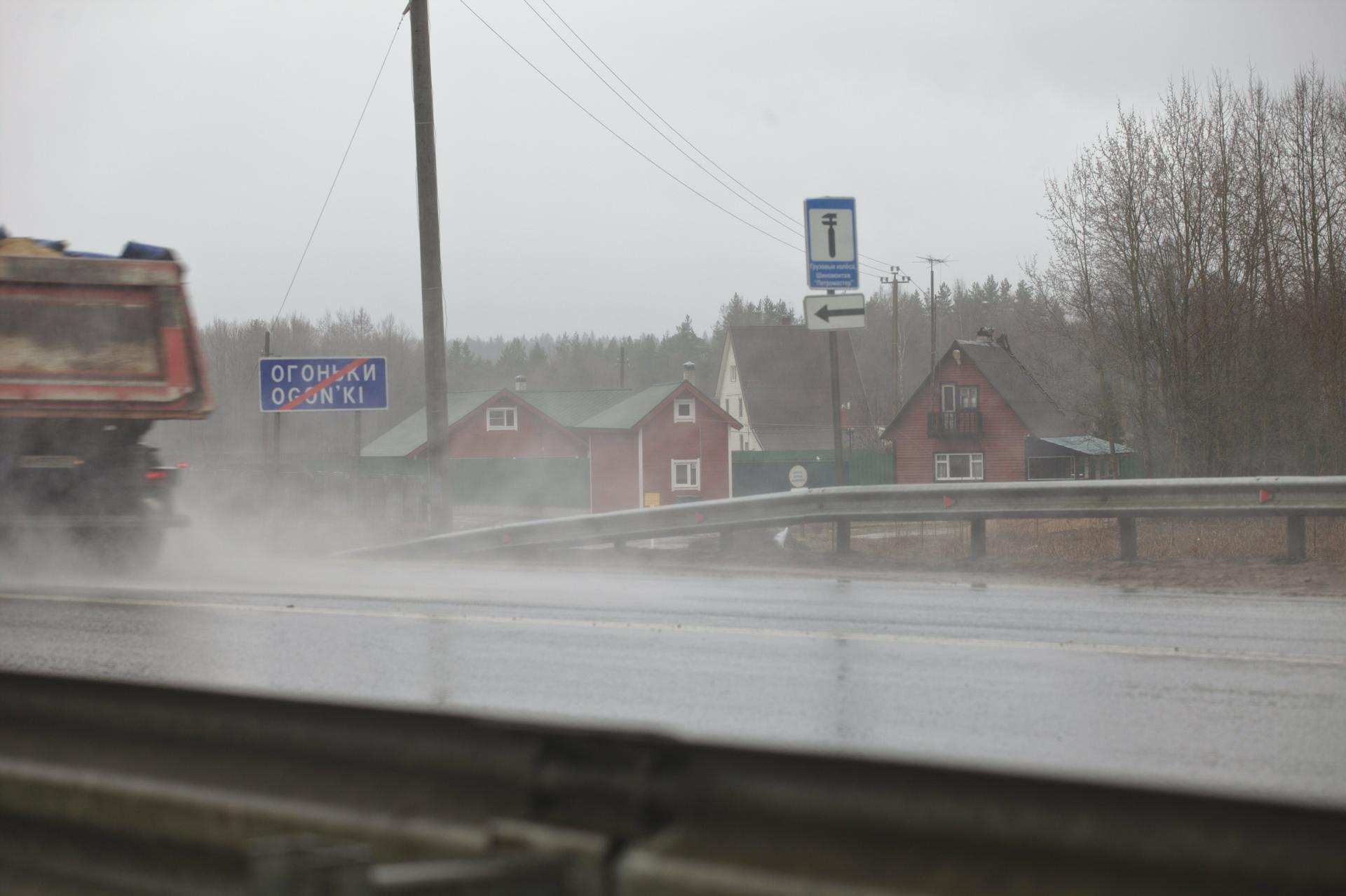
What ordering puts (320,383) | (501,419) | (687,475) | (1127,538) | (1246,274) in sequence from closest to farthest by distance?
(1127,538) → (320,383) → (1246,274) → (687,475) → (501,419)

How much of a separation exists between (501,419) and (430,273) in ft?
123

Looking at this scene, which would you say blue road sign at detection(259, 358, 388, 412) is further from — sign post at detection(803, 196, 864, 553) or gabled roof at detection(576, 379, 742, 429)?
gabled roof at detection(576, 379, 742, 429)

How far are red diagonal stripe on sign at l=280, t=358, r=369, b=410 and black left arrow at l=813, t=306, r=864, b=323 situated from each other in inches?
247

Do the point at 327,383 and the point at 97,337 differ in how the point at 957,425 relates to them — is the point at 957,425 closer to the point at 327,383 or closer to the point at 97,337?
the point at 327,383

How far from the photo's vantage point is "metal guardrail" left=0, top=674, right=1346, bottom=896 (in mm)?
1688

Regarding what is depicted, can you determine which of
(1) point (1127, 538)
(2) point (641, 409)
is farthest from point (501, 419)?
(1) point (1127, 538)

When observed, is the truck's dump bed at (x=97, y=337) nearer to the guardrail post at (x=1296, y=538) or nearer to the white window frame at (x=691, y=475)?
the guardrail post at (x=1296, y=538)

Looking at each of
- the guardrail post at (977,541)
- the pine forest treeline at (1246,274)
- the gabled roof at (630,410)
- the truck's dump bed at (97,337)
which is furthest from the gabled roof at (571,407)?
the guardrail post at (977,541)

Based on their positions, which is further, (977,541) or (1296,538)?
(977,541)

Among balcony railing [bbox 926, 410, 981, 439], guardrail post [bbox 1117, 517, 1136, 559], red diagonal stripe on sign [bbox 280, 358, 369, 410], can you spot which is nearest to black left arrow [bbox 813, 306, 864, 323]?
guardrail post [bbox 1117, 517, 1136, 559]

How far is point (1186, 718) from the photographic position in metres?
4.72

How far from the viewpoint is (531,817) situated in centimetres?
201

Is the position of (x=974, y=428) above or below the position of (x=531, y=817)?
above

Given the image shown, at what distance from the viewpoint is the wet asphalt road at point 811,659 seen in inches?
173
